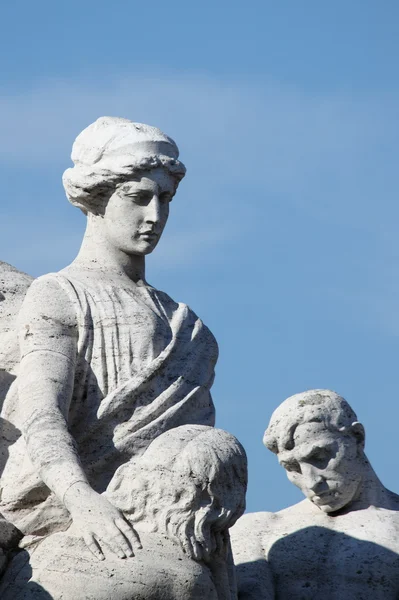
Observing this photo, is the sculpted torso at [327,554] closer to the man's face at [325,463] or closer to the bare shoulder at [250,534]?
the bare shoulder at [250,534]

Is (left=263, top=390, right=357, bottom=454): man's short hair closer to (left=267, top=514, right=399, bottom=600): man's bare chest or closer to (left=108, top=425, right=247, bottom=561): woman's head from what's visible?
(left=267, top=514, right=399, bottom=600): man's bare chest

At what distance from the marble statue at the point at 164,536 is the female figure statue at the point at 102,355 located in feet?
0.62

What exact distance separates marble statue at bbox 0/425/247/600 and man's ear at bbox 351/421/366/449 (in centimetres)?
155

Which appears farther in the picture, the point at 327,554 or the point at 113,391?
the point at 327,554

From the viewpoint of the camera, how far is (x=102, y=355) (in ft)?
58.7

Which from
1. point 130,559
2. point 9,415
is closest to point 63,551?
point 130,559

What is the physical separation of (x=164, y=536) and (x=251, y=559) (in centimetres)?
199

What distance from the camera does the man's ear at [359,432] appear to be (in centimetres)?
1858

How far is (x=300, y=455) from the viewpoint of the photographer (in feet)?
60.4

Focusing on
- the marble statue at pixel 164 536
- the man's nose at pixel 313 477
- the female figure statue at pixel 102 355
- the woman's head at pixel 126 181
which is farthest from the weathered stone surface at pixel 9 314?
the man's nose at pixel 313 477

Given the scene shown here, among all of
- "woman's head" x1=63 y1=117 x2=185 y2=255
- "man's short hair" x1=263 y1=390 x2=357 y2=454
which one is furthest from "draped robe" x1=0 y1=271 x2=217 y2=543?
"man's short hair" x1=263 y1=390 x2=357 y2=454

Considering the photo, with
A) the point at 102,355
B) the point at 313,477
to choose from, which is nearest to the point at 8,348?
the point at 102,355

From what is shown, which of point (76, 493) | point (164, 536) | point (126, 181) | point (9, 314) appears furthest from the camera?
point (9, 314)

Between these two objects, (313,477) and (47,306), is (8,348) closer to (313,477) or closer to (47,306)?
(47,306)
